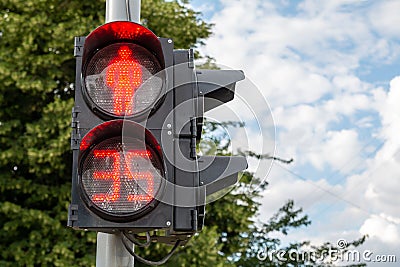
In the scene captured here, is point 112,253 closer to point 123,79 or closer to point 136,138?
point 136,138

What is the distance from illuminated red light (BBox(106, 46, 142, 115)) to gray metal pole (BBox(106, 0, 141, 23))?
42cm

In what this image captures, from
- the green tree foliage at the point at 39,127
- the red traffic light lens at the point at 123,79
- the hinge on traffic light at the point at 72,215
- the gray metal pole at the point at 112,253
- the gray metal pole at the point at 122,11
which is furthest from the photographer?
the green tree foliage at the point at 39,127

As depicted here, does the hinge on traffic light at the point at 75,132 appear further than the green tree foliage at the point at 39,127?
No

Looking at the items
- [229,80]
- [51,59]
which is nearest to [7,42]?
[51,59]

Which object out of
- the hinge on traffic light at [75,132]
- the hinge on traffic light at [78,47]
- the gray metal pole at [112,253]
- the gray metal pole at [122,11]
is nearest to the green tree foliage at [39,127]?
the gray metal pole at [122,11]

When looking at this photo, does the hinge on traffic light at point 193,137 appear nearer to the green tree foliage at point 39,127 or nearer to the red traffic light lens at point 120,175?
the red traffic light lens at point 120,175

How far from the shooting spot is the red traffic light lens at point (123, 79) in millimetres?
2424

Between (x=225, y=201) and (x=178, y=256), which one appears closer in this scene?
(x=178, y=256)

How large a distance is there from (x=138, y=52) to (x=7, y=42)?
6967 mm

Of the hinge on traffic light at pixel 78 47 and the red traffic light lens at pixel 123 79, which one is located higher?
the hinge on traffic light at pixel 78 47

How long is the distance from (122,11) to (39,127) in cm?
595

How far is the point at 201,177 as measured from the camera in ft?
8.16

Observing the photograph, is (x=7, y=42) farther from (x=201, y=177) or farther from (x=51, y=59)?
(x=201, y=177)

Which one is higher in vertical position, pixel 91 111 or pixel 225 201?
pixel 225 201
